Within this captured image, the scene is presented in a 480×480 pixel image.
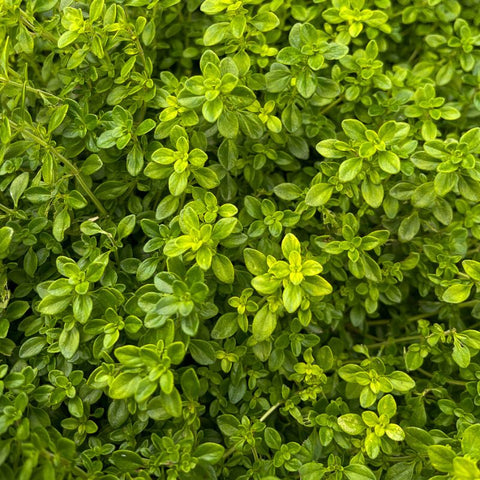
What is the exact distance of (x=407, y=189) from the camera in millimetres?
1791

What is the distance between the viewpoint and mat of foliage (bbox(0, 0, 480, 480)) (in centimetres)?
150

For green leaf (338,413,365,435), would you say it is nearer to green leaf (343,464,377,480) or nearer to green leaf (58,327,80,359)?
green leaf (343,464,377,480)

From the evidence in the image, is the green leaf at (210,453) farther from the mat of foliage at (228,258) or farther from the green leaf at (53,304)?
the green leaf at (53,304)

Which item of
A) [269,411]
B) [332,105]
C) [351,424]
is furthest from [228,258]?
[332,105]

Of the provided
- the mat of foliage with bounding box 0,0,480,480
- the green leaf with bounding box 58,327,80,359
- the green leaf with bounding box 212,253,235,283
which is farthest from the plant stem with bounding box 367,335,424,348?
the green leaf with bounding box 58,327,80,359

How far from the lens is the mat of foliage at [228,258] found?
4.91ft

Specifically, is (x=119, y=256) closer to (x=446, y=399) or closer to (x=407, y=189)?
(x=407, y=189)

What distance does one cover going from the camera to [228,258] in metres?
1.65

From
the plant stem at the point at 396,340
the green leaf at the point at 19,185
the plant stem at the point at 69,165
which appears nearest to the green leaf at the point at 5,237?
the green leaf at the point at 19,185

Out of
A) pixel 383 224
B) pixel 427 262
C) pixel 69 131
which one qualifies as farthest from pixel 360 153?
pixel 69 131

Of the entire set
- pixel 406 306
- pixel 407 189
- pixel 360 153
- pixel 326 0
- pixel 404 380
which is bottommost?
pixel 406 306

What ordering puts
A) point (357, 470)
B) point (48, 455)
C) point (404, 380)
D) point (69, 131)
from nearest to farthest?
point (48, 455), point (357, 470), point (404, 380), point (69, 131)

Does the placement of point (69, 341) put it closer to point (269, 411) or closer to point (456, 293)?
point (269, 411)

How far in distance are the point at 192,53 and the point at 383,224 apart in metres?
0.86
